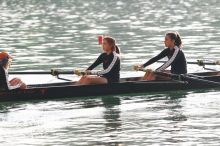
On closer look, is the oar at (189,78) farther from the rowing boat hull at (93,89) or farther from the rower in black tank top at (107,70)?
the rower in black tank top at (107,70)

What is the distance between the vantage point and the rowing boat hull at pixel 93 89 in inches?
998

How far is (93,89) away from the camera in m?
26.2

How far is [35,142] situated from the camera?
778 inches

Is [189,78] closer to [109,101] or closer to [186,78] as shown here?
[186,78]

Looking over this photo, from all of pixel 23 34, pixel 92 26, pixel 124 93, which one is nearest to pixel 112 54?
pixel 124 93

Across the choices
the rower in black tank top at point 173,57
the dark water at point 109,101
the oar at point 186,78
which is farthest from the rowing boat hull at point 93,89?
the rower in black tank top at point 173,57

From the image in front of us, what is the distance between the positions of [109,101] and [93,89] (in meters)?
0.77

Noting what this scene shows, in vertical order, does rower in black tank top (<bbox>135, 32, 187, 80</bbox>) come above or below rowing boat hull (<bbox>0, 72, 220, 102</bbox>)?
above

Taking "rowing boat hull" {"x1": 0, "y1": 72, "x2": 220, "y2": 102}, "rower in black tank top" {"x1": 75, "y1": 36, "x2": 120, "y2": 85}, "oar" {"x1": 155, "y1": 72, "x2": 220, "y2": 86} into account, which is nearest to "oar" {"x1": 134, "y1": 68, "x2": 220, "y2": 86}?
"oar" {"x1": 155, "y1": 72, "x2": 220, "y2": 86}

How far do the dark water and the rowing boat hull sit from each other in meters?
0.29

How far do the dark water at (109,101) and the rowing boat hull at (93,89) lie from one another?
0.96 feet

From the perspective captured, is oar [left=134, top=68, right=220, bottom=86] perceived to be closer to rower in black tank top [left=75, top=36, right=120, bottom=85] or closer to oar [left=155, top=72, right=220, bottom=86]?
oar [left=155, top=72, right=220, bottom=86]

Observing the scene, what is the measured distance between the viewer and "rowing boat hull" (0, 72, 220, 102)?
25.4m

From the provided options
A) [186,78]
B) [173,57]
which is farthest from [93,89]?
[186,78]
